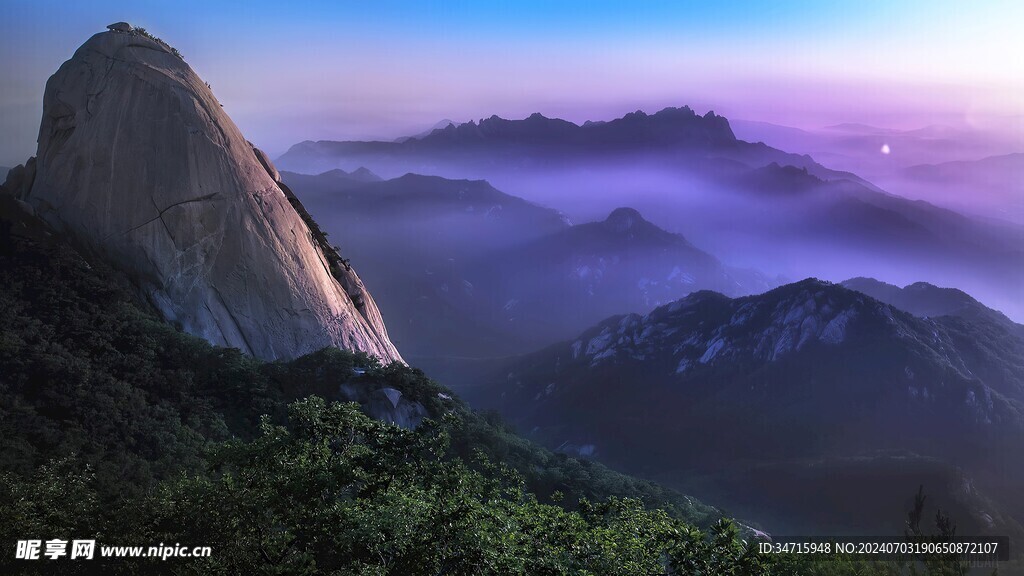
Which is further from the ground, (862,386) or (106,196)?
(106,196)

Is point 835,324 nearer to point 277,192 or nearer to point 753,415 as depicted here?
point 753,415

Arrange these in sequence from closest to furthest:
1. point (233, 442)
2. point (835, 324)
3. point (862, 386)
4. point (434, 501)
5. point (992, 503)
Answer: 1. point (434, 501)
2. point (233, 442)
3. point (992, 503)
4. point (862, 386)
5. point (835, 324)

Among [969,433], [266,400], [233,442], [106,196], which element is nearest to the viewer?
[233,442]

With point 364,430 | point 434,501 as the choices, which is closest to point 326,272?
point 364,430

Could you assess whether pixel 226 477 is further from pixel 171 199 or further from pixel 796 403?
pixel 796 403

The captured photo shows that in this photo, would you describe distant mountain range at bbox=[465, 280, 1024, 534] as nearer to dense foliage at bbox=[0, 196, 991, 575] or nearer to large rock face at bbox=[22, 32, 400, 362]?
large rock face at bbox=[22, 32, 400, 362]

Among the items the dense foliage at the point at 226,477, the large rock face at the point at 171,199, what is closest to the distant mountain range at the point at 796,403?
the large rock face at the point at 171,199

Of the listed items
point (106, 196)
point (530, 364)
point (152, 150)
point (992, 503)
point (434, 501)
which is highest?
point (152, 150)
